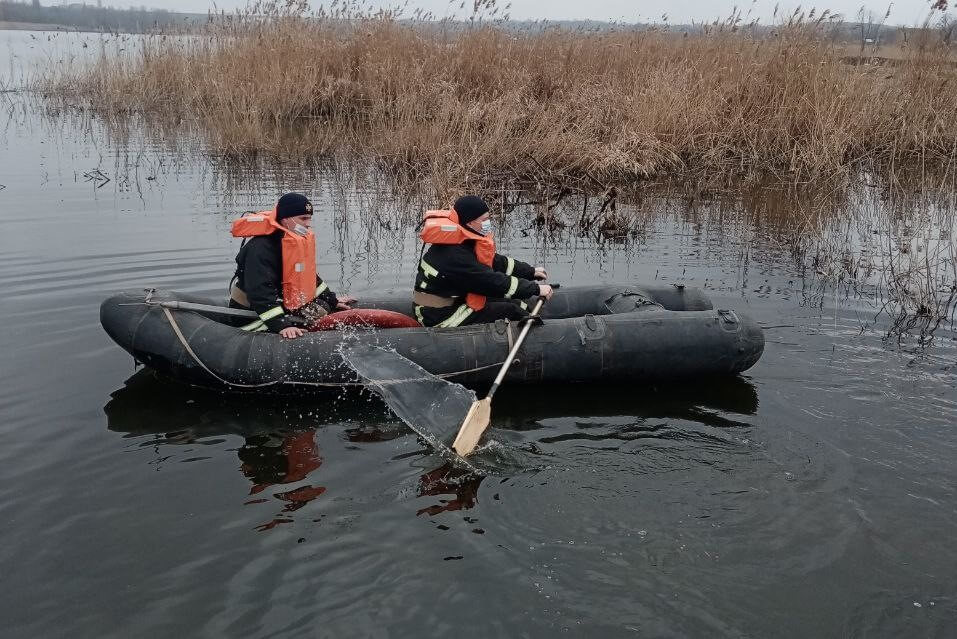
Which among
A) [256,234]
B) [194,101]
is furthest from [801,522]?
[194,101]

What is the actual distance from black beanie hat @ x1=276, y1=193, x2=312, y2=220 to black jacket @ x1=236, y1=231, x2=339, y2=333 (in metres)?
0.15

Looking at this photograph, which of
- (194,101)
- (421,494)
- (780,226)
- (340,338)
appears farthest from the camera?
(194,101)

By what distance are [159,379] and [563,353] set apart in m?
2.72

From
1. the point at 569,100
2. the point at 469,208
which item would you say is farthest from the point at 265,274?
the point at 569,100

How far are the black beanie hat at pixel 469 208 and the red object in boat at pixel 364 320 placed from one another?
0.83 meters

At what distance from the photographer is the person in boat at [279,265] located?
556 centimetres

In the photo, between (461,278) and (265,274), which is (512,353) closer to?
(461,278)

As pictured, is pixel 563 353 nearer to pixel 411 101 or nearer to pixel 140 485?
pixel 140 485

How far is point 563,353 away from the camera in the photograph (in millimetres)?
5652

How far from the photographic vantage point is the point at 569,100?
1231 cm

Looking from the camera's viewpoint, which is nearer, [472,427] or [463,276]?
[472,427]

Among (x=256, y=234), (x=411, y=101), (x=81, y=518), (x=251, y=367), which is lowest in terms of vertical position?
(x=81, y=518)

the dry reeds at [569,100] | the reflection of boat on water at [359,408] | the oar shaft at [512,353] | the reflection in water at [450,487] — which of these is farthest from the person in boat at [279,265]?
the dry reeds at [569,100]

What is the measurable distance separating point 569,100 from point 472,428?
8459mm
